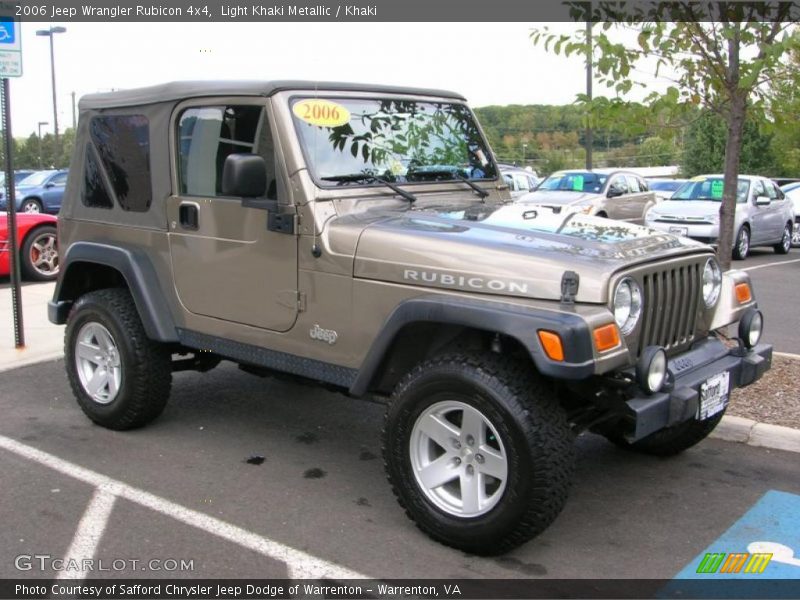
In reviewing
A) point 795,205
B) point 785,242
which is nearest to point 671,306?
point 785,242

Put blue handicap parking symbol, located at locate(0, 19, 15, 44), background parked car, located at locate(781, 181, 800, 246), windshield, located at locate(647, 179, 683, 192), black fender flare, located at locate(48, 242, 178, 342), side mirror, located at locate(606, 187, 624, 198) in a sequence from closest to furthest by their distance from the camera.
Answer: black fender flare, located at locate(48, 242, 178, 342) < blue handicap parking symbol, located at locate(0, 19, 15, 44) < side mirror, located at locate(606, 187, 624, 198) < background parked car, located at locate(781, 181, 800, 246) < windshield, located at locate(647, 179, 683, 192)

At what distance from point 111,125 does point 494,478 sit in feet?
10.9

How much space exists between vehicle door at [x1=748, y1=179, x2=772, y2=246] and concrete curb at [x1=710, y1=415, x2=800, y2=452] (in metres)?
11.5

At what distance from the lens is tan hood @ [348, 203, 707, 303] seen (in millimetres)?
3486

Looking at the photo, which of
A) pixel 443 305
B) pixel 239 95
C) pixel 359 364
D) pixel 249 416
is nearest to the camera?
pixel 443 305

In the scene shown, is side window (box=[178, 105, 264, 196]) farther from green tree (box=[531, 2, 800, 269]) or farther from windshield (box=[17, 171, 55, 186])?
windshield (box=[17, 171, 55, 186])

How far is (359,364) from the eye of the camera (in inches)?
159

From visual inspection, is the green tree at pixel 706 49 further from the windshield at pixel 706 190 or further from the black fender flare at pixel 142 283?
the windshield at pixel 706 190

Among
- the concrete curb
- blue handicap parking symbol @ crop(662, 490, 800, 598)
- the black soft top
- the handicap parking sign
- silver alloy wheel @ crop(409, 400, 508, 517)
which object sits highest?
the handicap parking sign

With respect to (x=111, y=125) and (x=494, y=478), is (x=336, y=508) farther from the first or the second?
(x=111, y=125)

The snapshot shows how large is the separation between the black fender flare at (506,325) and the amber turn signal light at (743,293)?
5.00ft

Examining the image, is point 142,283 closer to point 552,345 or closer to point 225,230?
point 225,230

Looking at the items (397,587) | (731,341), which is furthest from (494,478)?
(731,341)

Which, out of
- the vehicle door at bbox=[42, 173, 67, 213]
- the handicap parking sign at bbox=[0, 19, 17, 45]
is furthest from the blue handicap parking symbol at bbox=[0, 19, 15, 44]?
the vehicle door at bbox=[42, 173, 67, 213]
